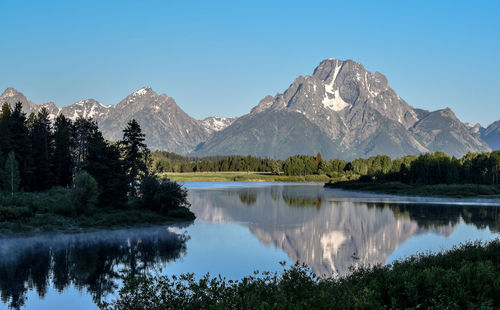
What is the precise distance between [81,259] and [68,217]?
1824 cm

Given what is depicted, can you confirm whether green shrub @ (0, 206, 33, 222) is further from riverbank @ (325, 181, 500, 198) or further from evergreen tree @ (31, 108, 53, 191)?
riverbank @ (325, 181, 500, 198)

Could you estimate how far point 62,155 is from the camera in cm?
8881

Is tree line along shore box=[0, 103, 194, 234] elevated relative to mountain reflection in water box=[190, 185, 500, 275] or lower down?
elevated

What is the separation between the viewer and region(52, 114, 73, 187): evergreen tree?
88.3 m

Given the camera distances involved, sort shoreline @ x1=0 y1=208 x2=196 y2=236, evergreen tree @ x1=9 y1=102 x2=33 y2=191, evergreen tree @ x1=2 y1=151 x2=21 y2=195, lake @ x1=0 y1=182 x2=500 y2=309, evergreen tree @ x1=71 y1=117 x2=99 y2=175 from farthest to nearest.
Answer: evergreen tree @ x1=71 y1=117 x2=99 y2=175
evergreen tree @ x1=9 y1=102 x2=33 y2=191
evergreen tree @ x1=2 y1=151 x2=21 y2=195
shoreline @ x1=0 y1=208 x2=196 y2=236
lake @ x1=0 y1=182 x2=500 y2=309

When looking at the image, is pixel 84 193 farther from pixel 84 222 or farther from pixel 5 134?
pixel 5 134

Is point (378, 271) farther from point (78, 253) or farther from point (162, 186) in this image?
point (162, 186)

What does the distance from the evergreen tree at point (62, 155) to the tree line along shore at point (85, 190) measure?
2336mm

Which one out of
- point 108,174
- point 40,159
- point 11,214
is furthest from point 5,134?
point 11,214

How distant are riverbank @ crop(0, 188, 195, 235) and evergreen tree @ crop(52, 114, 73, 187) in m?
38.3

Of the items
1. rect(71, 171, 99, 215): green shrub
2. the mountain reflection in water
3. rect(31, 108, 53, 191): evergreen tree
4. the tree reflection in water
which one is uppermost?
rect(31, 108, 53, 191): evergreen tree

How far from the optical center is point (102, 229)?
45125 mm

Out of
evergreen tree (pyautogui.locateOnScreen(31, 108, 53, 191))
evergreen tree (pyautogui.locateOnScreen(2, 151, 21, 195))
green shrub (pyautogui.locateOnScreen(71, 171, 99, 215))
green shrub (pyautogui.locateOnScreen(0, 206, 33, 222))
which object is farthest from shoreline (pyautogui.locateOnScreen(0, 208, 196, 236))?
evergreen tree (pyautogui.locateOnScreen(31, 108, 53, 191))

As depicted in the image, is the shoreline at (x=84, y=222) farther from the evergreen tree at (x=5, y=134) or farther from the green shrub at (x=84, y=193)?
the evergreen tree at (x=5, y=134)
